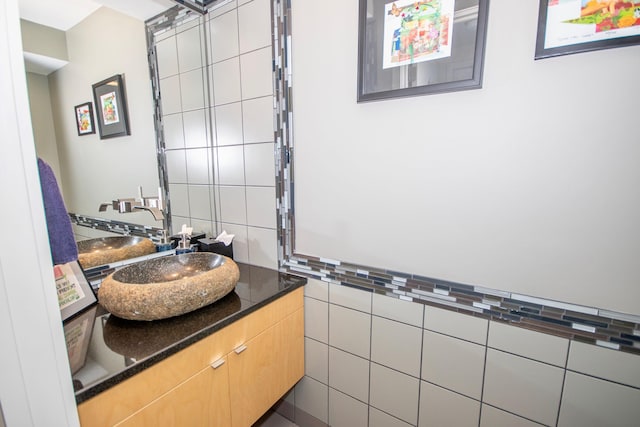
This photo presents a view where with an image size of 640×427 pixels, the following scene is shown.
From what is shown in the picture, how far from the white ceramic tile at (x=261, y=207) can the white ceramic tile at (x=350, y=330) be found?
0.50 metres

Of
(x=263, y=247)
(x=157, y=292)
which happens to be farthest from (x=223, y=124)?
(x=157, y=292)

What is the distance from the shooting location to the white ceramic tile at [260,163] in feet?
4.14

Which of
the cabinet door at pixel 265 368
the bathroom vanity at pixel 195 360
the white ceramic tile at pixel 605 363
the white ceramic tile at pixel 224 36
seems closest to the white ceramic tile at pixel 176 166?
the white ceramic tile at pixel 224 36

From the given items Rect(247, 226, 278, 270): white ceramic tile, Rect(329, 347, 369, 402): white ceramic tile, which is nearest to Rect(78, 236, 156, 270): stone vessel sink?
Rect(247, 226, 278, 270): white ceramic tile

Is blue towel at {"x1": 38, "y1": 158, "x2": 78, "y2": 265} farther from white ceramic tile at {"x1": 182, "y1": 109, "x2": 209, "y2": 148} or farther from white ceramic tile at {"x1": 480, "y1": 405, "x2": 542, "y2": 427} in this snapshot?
white ceramic tile at {"x1": 480, "y1": 405, "x2": 542, "y2": 427}

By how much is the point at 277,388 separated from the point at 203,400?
A: 0.40 m

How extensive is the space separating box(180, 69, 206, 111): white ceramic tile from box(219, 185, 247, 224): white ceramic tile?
437 millimetres

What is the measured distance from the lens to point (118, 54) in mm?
1061

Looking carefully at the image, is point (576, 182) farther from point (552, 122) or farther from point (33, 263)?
point (33, 263)

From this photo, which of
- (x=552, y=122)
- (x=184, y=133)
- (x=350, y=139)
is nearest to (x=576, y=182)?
(x=552, y=122)

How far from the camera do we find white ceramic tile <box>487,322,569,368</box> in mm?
807

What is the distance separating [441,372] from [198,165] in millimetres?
1453

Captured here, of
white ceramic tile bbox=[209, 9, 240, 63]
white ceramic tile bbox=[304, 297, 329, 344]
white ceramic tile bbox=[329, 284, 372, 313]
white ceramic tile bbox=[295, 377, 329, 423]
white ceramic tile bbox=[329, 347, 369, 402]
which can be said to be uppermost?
white ceramic tile bbox=[209, 9, 240, 63]

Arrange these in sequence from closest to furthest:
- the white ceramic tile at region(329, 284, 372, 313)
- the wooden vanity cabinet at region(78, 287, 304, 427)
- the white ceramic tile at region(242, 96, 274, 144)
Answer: the wooden vanity cabinet at region(78, 287, 304, 427) → the white ceramic tile at region(329, 284, 372, 313) → the white ceramic tile at region(242, 96, 274, 144)
